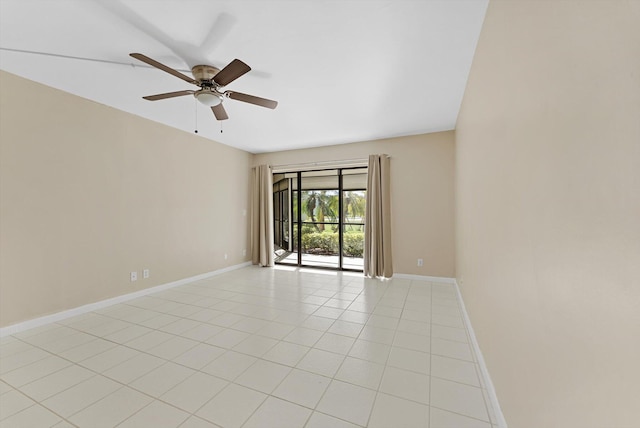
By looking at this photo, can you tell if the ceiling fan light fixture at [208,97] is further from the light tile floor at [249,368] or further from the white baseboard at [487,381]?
the white baseboard at [487,381]

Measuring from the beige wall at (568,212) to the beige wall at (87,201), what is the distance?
4.23m

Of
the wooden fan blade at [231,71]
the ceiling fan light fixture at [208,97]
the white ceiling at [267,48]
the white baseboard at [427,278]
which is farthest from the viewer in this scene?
the white baseboard at [427,278]

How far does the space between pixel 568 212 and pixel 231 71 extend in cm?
219

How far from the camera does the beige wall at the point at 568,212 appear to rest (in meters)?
0.52

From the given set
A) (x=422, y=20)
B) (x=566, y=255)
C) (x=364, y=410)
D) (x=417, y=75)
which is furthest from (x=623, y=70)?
(x=417, y=75)

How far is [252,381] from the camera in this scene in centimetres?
186

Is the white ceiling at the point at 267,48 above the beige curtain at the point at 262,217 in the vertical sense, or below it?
above

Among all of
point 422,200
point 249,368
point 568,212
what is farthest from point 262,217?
point 568,212

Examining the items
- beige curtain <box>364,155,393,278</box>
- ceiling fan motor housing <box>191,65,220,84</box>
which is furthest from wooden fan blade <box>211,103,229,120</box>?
beige curtain <box>364,155,393,278</box>

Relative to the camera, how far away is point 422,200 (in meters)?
4.45

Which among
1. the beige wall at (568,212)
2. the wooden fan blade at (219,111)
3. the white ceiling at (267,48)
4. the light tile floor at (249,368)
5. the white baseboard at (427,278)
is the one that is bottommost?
the light tile floor at (249,368)

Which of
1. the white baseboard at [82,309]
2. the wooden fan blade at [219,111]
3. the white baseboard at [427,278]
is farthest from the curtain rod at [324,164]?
the white baseboard at [82,309]

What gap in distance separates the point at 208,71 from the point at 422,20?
6.09 feet

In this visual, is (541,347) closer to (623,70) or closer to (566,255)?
(566,255)
